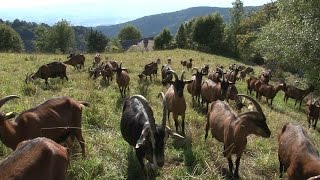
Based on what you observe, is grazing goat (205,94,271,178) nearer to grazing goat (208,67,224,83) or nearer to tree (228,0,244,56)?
grazing goat (208,67,224,83)

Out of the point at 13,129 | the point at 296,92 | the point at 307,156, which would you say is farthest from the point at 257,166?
the point at 296,92

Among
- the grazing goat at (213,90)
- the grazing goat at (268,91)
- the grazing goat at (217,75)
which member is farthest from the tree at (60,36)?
the grazing goat at (213,90)

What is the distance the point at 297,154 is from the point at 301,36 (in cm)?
1440

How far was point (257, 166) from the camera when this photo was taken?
9.81 m

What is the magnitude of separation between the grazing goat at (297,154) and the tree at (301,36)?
40.6 feet

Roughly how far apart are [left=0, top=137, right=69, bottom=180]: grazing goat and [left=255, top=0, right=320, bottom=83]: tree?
55.9 ft

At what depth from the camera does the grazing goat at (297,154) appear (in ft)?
24.0

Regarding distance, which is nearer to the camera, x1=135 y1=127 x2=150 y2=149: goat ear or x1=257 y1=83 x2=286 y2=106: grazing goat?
x1=135 y1=127 x2=150 y2=149: goat ear

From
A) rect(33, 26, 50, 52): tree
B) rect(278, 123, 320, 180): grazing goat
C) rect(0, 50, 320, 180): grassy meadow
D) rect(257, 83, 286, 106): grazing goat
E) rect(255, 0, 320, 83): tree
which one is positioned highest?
rect(255, 0, 320, 83): tree

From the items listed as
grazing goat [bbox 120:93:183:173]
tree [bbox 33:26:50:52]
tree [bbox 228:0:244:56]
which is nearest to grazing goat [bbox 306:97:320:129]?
grazing goat [bbox 120:93:183:173]

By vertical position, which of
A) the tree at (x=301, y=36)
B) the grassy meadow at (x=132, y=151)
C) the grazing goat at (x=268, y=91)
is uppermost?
the tree at (x=301, y=36)

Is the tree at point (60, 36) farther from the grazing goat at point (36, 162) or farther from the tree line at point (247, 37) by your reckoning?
the grazing goat at point (36, 162)

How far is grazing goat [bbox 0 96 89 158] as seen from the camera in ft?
25.0

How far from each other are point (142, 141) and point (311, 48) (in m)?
15.6
